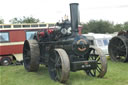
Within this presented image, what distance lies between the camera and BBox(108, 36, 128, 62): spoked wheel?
11227 millimetres

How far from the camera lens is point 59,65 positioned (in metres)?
5.85

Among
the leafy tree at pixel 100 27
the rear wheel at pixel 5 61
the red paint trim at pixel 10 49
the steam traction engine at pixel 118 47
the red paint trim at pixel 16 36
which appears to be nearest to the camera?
the steam traction engine at pixel 118 47

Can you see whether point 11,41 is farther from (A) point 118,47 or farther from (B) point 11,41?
(A) point 118,47

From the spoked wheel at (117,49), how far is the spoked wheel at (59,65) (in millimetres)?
5731

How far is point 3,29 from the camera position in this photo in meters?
12.7

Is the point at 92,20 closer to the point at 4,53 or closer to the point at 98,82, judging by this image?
the point at 4,53

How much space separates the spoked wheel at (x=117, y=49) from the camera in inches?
442

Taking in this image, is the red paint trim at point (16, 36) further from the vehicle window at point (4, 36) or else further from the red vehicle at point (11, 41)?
the vehicle window at point (4, 36)

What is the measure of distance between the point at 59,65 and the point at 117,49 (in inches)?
254

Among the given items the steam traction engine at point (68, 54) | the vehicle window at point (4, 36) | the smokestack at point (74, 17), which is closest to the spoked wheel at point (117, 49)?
the steam traction engine at point (68, 54)

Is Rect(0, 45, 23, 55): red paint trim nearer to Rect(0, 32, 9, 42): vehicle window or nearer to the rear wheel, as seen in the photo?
the rear wheel

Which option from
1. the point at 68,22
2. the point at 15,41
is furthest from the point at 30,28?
the point at 68,22

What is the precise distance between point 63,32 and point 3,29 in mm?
7047

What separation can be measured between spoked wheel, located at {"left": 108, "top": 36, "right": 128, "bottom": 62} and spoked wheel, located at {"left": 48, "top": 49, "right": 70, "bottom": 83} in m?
5.73
